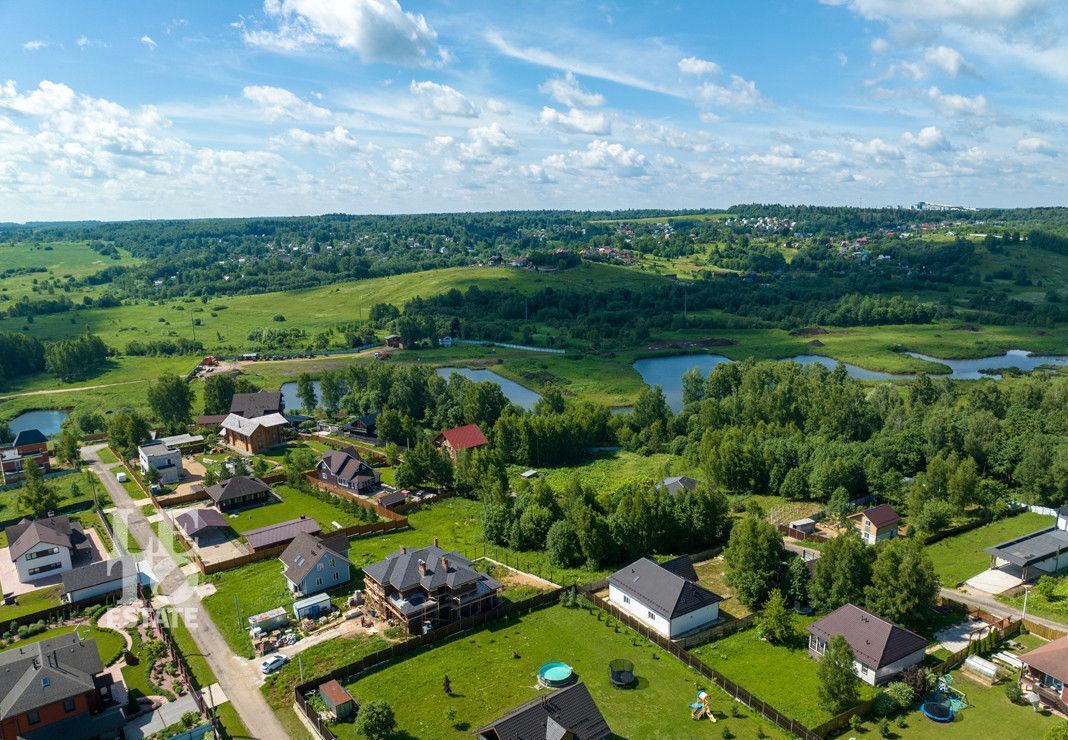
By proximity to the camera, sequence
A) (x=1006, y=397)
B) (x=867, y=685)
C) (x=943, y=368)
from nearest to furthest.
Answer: (x=867, y=685)
(x=1006, y=397)
(x=943, y=368)

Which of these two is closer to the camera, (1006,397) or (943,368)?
(1006,397)

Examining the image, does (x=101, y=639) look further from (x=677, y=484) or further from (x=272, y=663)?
(x=677, y=484)

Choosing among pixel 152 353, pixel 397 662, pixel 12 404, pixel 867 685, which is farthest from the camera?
pixel 152 353

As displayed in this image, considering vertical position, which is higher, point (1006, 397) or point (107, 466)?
point (1006, 397)

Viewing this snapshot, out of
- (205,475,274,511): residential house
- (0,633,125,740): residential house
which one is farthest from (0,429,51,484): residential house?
(0,633,125,740): residential house

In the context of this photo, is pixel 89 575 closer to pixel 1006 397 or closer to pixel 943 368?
pixel 1006 397

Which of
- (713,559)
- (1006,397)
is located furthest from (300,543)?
(1006,397)

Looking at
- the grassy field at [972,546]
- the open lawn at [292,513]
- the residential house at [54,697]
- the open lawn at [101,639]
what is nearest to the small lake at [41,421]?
the open lawn at [292,513]
